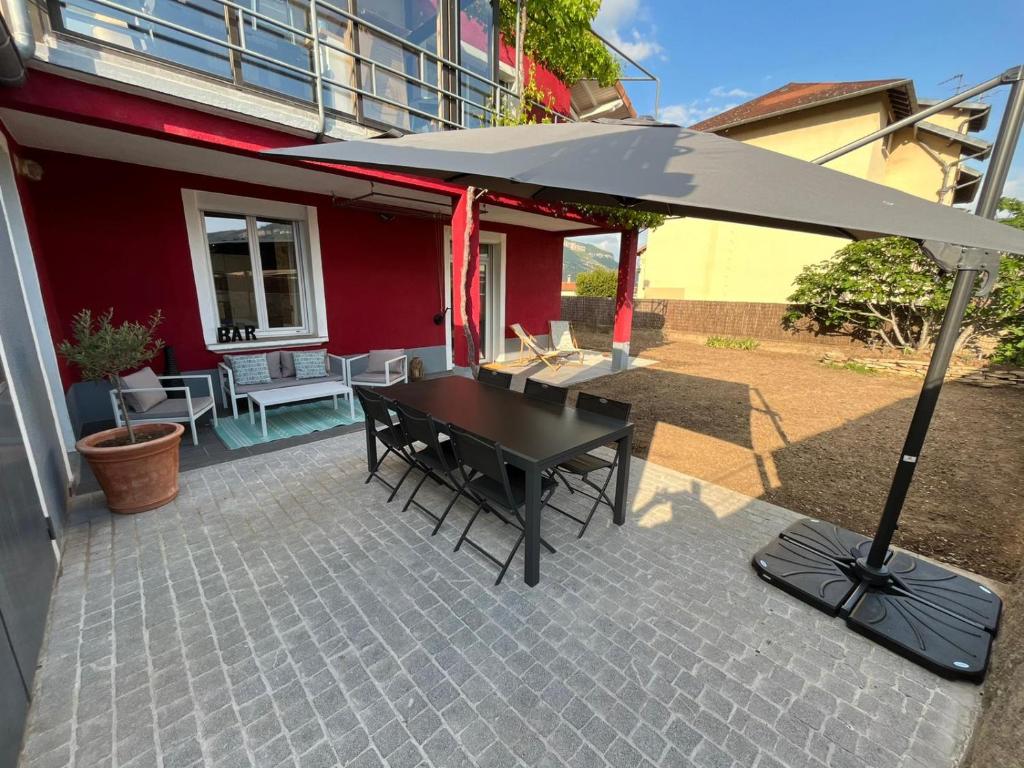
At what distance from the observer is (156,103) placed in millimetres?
3098

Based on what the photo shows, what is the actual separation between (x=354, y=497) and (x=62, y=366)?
3527mm

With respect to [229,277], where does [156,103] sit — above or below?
above

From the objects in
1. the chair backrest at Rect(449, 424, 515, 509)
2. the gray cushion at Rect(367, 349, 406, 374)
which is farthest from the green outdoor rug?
the chair backrest at Rect(449, 424, 515, 509)

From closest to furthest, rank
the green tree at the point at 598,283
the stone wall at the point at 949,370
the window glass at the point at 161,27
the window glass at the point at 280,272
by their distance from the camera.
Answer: the window glass at the point at 161,27
the window glass at the point at 280,272
the stone wall at the point at 949,370
the green tree at the point at 598,283

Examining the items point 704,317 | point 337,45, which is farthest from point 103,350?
point 704,317

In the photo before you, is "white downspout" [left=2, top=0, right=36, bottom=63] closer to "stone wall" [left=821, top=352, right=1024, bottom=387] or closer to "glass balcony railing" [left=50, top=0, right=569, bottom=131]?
"glass balcony railing" [left=50, top=0, right=569, bottom=131]

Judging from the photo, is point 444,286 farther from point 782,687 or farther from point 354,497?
point 782,687

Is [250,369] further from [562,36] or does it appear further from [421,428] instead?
[562,36]

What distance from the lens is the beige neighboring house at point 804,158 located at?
11.3 meters

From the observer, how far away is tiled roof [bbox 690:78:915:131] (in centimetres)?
1091

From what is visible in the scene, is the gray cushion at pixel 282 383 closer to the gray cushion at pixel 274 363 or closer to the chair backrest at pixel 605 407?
the gray cushion at pixel 274 363

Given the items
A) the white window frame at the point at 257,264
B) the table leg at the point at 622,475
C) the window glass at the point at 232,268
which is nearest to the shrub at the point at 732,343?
the table leg at the point at 622,475

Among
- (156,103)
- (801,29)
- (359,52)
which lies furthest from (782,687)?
(801,29)

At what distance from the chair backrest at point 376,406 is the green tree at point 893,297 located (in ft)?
34.6
